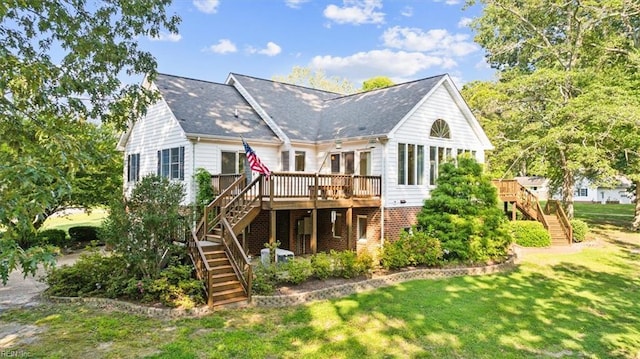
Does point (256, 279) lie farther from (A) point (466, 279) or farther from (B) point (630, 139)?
(B) point (630, 139)

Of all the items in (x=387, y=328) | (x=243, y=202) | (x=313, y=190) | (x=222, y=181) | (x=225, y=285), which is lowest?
(x=387, y=328)

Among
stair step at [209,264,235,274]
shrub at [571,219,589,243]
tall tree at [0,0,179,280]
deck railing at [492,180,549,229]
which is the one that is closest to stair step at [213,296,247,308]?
stair step at [209,264,235,274]

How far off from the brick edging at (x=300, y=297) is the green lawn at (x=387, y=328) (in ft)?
1.03

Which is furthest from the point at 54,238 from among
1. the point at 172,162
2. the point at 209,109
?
the point at 209,109

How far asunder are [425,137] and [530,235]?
6982mm

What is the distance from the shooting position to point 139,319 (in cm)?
864

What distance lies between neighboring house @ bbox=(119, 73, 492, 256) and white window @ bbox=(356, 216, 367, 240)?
0.05 metres

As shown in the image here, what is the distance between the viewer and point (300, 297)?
32.9 ft

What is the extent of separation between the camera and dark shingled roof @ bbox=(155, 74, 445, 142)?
15703mm

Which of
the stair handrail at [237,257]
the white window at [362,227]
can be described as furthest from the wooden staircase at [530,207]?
the stair handrail at [237,257]

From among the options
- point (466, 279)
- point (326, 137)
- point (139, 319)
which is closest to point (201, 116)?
point (326, 137)

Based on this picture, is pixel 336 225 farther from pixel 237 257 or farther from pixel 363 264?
pixel 237 257

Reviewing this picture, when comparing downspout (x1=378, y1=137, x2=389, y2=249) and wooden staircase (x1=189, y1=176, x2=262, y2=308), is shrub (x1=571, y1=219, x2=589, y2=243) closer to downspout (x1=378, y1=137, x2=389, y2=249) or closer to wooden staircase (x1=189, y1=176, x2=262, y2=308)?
downspout (x1=378, y1=137, x2=389, y2=249)

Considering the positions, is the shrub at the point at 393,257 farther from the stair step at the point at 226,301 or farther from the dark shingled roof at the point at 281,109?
the stair step at the point at 226,301
